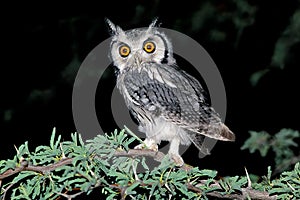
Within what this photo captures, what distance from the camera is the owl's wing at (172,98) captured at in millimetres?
2785

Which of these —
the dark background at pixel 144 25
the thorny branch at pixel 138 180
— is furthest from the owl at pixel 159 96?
the dark background at pixel 144 25

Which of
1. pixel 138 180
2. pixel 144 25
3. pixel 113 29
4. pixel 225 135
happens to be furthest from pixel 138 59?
pixel 138 180

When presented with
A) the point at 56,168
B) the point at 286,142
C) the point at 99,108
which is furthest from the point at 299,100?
the point at 56,168

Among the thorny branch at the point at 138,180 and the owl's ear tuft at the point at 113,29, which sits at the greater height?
the owl's ear tuft at the point at 113,29

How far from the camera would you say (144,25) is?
14.0ft

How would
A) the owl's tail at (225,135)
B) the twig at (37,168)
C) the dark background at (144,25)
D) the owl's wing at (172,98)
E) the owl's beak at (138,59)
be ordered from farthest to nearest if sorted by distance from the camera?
the dark background at (144,25) < the owl's beak at (138,59) < the owl's wing at (172,98) < the owl's tail at (225,135) < the twig at (37,168)

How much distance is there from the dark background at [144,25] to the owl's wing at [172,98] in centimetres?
122

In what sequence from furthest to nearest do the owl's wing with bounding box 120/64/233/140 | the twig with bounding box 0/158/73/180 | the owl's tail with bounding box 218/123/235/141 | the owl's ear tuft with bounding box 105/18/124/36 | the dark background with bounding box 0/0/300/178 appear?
the dark background with bounding box 0/0/300/178 < the owl's ear tuft with bounding box 105/18/124/36 < the owl's wing with bounding box 120/64/233/140 < the owl's tail with bounding box 218/123/235/141 < the twig with bounding box 0/158/73/180

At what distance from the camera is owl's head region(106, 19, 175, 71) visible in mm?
3248

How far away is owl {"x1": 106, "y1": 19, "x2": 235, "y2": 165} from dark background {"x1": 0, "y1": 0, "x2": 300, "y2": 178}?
3.30ft

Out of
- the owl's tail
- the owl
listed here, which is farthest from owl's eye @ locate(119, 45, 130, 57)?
the owl's tail

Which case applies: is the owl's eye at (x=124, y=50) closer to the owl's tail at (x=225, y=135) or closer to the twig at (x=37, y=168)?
the owl's tail at (x=225, y=135)

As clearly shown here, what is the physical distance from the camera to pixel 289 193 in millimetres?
1697

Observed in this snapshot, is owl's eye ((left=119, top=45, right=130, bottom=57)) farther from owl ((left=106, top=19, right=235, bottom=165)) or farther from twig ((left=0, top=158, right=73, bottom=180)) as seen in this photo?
twig ((left=0, top=158, right=73, bottom=180))
